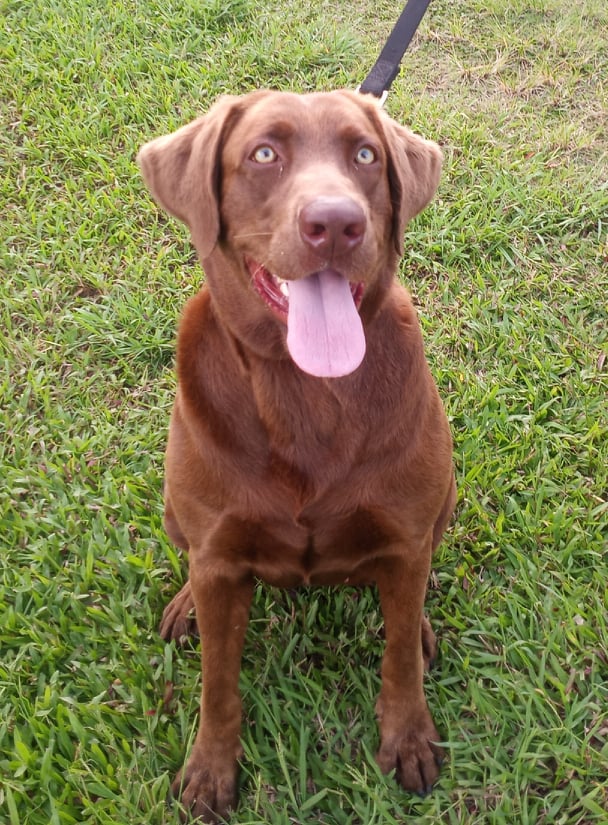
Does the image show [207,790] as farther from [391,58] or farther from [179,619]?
[391,58]

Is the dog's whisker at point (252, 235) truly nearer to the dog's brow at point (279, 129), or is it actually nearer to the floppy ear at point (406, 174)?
the dog's brow at point (279, 129)

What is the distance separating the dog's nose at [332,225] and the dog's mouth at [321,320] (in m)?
0.11

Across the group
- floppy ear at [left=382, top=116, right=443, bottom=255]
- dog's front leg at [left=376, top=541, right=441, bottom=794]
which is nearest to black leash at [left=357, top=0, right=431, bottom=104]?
floppy ear at [left=382, top=116, right=443, bottom=255]

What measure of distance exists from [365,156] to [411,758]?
1.72m

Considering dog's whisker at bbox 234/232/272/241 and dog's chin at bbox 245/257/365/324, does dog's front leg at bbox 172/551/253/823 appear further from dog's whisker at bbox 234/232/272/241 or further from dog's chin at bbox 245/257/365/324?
dog's whisker at bbox 234/232/272/241

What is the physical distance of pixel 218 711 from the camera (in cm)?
233

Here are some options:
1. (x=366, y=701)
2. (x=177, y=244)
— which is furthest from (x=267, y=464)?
(x=177, y=244)

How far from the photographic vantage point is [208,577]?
86.4 inches

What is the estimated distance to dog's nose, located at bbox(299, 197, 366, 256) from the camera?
1.71 m

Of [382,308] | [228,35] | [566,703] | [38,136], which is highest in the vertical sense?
[382,308]

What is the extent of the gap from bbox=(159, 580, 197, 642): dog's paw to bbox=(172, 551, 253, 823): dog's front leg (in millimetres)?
349

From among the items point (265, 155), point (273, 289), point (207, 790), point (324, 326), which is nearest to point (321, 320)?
point (324, 326)

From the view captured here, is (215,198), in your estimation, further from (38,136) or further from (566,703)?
(38,136)

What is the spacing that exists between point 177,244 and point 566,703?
107 inches
